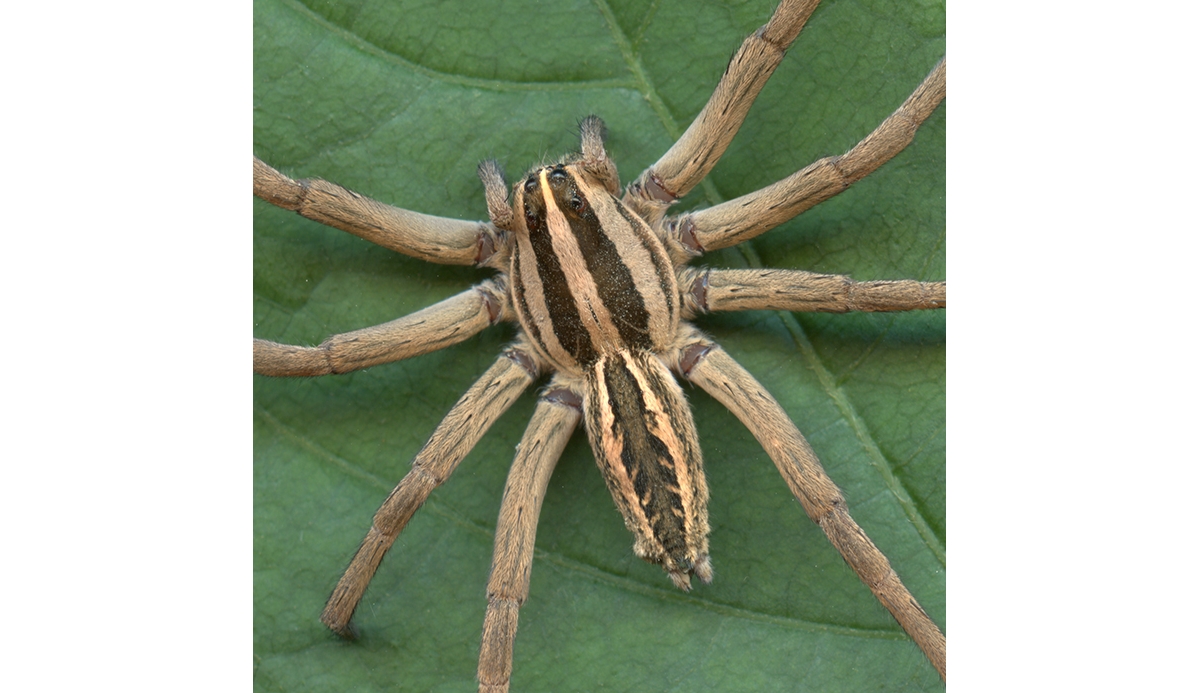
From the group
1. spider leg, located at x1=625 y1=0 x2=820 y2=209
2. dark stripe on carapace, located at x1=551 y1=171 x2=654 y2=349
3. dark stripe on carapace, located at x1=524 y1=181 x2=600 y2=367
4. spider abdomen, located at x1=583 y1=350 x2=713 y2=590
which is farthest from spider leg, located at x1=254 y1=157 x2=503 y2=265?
spider abdomen, located at x1=583 y1=350 x2=713 y2=590

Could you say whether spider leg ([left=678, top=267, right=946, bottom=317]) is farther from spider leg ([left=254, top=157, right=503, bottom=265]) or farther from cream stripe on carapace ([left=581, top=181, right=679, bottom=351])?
spider leg ([left=254, top=157, right=503, bottom=265])

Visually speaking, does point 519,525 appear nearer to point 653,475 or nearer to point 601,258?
point 653,475

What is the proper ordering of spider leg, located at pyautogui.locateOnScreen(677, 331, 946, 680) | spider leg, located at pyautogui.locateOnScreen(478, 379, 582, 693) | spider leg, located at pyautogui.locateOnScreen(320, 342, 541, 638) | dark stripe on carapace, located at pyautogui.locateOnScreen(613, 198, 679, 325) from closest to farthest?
spider leg, located at pyautogui.locateOnScreen(677, 331, 946, 680), spider leg, located at pyautogui.locateOnScreen(478, 379, 582, 693), spider leg, located at pyautogui.locateOnScreen(320, 342, 541, 638), dark stripe on carapace, located at pyautogui.locateOnScreen(613, 198, 679, 325)

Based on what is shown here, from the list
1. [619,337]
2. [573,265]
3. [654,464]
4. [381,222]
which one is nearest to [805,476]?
[654,464]

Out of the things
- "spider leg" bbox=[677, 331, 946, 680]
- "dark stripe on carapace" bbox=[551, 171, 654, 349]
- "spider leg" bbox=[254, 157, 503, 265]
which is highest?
"spider leg" bbox=[254, 157, 503, 265]

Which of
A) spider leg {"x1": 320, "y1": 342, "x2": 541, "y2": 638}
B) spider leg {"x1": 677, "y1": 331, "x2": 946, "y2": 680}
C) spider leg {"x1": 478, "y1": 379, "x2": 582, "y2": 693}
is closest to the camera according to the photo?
spider leg {"x1": 677, "y1": 331, "x2": 946, "y2": 680}

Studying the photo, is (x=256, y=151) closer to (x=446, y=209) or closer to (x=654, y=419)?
(x=446, y=209)
